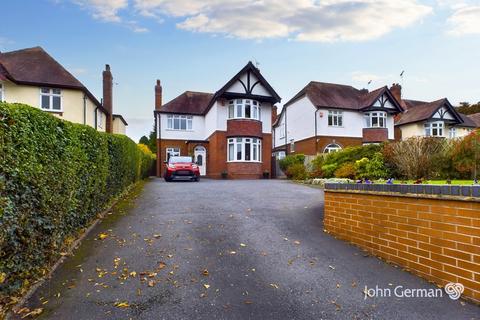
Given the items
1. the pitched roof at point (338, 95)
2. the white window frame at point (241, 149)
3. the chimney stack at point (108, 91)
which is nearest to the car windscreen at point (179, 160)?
the white window frame at point (241, 149)

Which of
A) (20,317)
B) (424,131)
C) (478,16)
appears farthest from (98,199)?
(424,131)

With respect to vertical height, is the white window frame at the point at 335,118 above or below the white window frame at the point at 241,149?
above

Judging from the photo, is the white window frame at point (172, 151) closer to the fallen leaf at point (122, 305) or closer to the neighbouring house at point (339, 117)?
the neighbouring house at point (339, 117)

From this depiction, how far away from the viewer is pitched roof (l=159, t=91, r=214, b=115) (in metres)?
27.2

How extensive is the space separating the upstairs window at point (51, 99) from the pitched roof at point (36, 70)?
494mm

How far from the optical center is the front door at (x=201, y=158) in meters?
26.4

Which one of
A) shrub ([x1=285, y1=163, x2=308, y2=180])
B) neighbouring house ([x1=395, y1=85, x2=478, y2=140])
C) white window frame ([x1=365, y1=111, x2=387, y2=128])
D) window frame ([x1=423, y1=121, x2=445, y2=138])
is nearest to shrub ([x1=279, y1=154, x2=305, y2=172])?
shrub ([x1=285, y1=163, x2=308, y2=180])

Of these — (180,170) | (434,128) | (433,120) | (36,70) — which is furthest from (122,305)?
(434,128)

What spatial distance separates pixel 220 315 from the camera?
9.91ft

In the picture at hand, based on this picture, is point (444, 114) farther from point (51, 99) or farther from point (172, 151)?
point (51, 99)

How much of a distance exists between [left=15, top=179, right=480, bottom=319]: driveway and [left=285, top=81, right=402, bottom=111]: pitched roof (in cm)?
2228

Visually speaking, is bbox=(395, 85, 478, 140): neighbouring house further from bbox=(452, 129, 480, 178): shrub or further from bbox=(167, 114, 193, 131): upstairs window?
bbox=(452, 129, 480, 178): shrub

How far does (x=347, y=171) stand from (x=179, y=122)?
17518 mm

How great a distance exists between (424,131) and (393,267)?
3176cm
